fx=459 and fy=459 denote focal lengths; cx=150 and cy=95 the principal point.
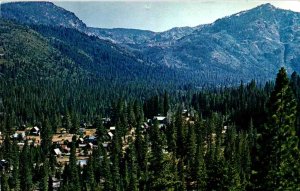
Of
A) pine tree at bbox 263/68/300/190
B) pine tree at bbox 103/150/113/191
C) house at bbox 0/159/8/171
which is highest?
pine tree at bbox 263/68/300/190

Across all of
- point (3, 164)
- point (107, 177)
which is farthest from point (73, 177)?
point (3, 164)

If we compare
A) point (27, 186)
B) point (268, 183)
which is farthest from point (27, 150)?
point (268, 183)

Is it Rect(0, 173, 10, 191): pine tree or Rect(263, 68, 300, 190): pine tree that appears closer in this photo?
Rect(263, 68, 300, 190): pine tree

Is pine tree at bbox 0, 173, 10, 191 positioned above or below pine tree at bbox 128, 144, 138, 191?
below

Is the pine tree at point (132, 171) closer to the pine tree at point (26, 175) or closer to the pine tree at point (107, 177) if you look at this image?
the pine tree at point (107, 177)

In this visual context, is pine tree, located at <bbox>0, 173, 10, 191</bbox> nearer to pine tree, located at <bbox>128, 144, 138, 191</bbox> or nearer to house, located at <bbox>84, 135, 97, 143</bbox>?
pine tree, located at <bbox>128, 144, 138, 191</bbox>

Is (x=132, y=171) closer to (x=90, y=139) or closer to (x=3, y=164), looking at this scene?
(x=3, y=164)

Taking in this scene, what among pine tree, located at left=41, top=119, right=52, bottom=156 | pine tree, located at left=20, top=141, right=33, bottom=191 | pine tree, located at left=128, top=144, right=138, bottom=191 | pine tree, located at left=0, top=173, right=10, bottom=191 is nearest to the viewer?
pine tree, located at left=128, top=144, right=138, bottom=191

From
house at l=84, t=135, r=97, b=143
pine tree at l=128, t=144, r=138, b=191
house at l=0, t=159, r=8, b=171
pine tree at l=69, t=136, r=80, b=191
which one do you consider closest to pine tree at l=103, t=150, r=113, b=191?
pine tree at l=128, t=144, r=138, b=191

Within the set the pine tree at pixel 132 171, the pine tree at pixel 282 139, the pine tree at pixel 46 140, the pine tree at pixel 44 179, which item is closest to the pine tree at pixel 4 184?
the pine tree at pixel 44 179

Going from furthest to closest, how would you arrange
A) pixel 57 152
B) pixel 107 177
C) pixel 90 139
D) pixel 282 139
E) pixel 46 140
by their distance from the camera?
pixel 90 139
pixel 46 140
pixel 57 152
pixel 107 177
pixel 282 139

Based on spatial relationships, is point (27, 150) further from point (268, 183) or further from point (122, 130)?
point (268, 183)
